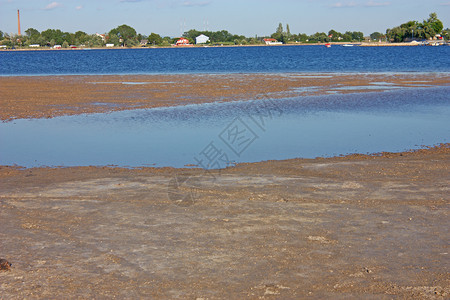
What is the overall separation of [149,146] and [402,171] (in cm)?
818

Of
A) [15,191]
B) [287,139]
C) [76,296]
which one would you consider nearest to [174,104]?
[287,139]

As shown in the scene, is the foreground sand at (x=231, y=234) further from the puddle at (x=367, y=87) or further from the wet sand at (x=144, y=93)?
the puddle at (x=367, y=87)

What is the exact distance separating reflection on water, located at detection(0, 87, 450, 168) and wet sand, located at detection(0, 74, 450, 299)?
201cm

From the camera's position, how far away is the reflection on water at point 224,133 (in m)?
16.1

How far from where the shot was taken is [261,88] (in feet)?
114

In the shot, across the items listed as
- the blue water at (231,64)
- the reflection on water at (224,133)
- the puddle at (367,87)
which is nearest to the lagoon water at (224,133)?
the reflection on water at (224,133)

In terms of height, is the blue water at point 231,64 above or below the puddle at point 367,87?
above

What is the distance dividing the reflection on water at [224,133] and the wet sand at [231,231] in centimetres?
201

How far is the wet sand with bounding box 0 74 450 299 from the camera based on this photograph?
6.91 meters

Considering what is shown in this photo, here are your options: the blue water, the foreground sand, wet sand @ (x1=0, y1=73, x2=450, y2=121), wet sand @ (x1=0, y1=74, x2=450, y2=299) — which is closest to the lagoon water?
wet sand @ (x1=0, y1=74, x2=450, y2=299)

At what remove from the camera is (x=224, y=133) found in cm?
1969

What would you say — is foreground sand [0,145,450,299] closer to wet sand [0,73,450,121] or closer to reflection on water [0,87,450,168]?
reflection on water [0,87,450,168]

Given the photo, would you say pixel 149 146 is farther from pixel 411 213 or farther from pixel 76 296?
pixel 76 296

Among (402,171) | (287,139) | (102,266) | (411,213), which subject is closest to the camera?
(102,266)
